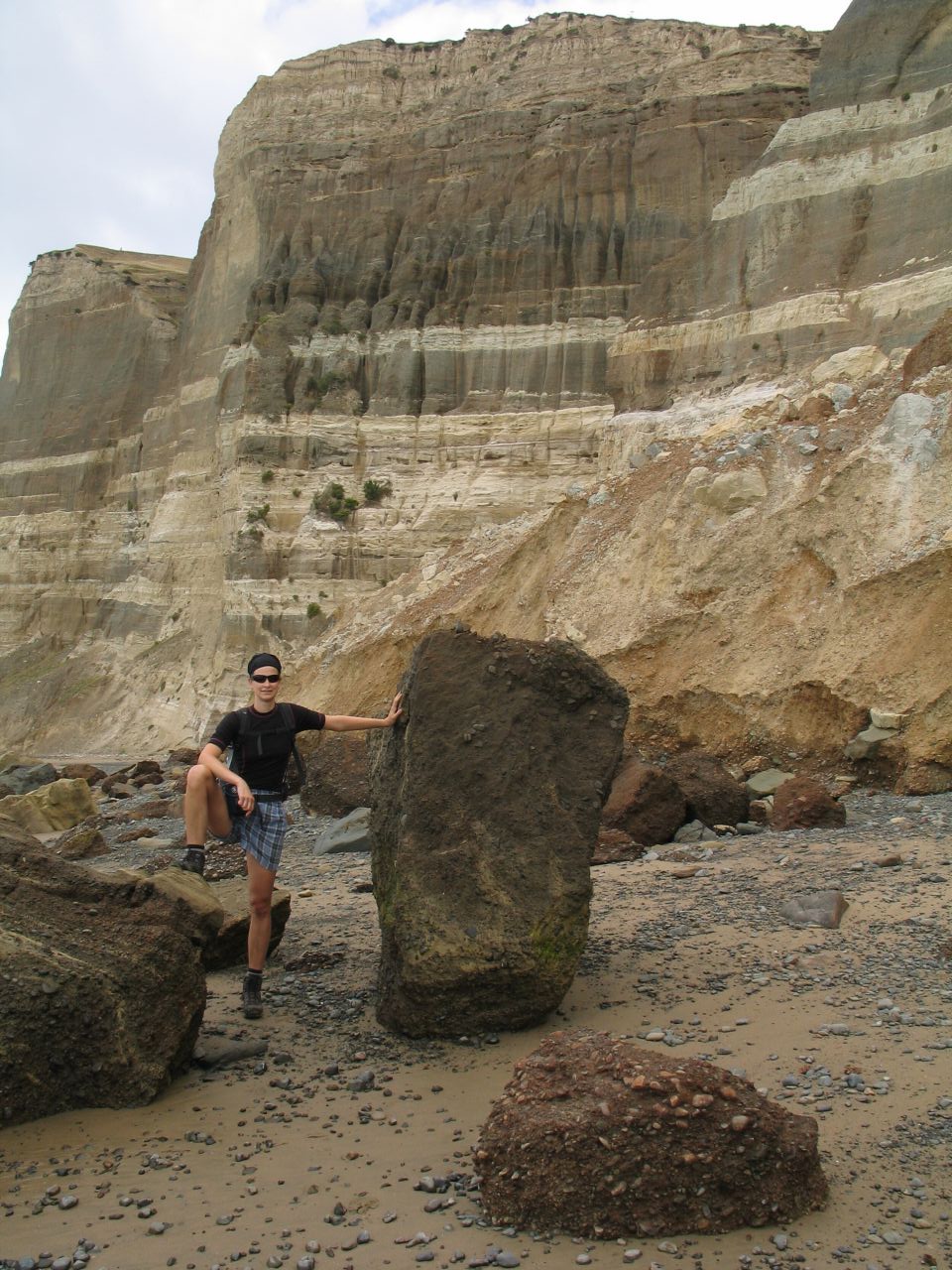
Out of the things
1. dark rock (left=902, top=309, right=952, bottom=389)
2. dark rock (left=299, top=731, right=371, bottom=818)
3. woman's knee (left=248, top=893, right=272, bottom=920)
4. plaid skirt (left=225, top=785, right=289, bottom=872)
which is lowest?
dark rock (left=299, top=731, right=371, bottom=818)

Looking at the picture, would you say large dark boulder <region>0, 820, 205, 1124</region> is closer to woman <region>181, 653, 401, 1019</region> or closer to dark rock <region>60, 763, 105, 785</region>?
woman <region>181, 653, 401, 1019</region>

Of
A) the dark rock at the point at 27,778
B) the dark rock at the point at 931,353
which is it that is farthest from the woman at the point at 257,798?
the dark rock at the point at 27,778

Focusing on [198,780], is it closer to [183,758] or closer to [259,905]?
[259,905]

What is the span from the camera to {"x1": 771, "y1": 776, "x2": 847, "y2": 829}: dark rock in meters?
9.27

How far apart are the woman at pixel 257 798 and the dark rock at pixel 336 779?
700 cm

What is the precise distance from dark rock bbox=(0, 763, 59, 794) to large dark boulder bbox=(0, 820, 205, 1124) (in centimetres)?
1743

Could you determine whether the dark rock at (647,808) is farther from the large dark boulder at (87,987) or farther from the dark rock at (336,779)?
the large dark boulder at (87,987)

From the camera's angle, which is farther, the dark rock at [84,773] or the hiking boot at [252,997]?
the dark rock at [84,773]

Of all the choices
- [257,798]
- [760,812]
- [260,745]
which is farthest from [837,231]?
[257,798]

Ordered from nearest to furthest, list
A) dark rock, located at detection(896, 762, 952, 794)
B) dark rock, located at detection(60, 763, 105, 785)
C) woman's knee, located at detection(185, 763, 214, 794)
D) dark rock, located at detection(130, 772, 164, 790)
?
woman's knee, located at detection(185, 763, 214, 794) → dark rock, located at detection(896, 762, 952, 794) → dark rock, located at detection(130, 772, 164, 790) → dark rock, located at detection(60, 763, 105, 785)

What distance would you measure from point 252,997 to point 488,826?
59.9 inches

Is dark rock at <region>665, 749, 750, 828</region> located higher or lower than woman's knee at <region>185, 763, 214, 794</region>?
lower

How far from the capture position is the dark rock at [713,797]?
986 centimetres

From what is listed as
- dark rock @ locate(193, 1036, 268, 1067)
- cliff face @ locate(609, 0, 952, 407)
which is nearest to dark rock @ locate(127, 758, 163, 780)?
cliff face @ locate(609, 0, 952, 407)
